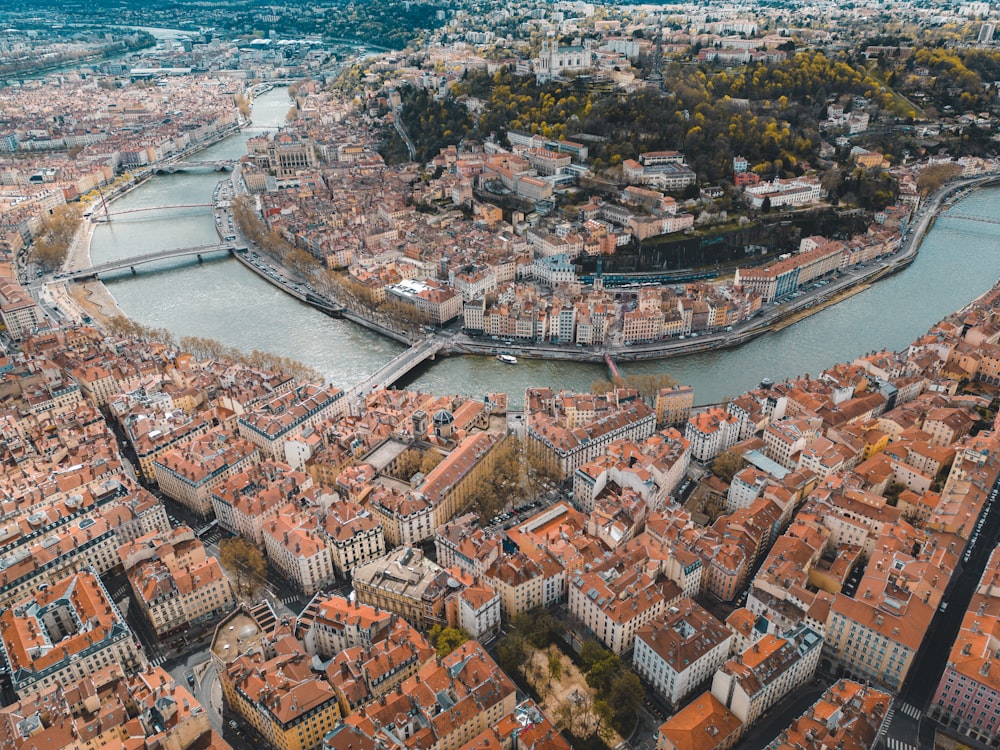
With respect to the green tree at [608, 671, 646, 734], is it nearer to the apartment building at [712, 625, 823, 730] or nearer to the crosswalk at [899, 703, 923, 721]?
the apartment building at [712, 625, 823, 730]

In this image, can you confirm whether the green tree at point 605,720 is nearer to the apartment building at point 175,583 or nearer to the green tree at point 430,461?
the green tree at point 430,461

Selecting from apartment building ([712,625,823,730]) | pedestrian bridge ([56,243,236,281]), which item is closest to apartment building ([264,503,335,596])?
apartment building ([712,625,823,730])

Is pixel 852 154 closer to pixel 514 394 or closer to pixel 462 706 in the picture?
pixel 514 394

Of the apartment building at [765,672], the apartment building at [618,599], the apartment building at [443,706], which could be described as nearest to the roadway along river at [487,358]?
the apartment building at [618,599]

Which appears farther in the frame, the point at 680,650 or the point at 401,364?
the point at 401,364

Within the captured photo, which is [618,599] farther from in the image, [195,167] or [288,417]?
[195,167]

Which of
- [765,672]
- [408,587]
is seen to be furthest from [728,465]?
[408,587]
